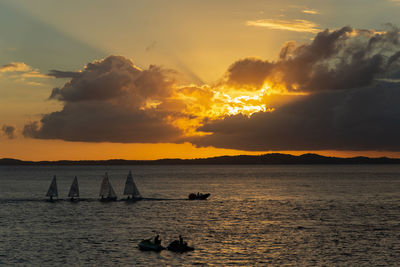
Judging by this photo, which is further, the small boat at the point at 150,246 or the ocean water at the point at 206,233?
the small boat at the point at 150,246

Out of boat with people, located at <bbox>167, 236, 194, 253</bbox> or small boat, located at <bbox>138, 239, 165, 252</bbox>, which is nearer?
boat with people, located at <bbox>167, 236, 194, 253</bbox>

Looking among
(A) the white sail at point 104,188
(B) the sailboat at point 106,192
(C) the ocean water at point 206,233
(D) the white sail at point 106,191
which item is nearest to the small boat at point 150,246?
(C) the ocean water at point 206,233

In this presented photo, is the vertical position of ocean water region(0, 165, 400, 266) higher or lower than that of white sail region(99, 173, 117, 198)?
lower

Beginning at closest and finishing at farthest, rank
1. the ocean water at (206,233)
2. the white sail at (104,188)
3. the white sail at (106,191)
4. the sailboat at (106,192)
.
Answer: the ocean water at (206,233)
the sailboat at (106,192)
the white sail at (106,191)
the white sail at (104,188)

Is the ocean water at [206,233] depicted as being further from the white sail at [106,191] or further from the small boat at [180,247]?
the white sail at [106,191]

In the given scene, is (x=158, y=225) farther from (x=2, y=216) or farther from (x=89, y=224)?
(x=2, y=216)

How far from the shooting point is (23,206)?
130m

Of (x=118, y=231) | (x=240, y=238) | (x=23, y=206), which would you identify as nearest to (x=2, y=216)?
(x=23, y=206)

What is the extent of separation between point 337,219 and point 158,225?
37.4 metres

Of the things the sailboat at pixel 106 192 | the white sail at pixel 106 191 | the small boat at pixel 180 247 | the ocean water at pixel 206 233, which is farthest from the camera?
the white sail at pixel 106 191

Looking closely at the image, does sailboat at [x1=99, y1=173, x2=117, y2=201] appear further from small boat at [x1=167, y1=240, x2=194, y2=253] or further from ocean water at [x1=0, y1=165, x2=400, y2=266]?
small boat at [x1=167, y1=240, x2=194, y2=253]

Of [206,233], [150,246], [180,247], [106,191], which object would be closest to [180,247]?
[180,247]

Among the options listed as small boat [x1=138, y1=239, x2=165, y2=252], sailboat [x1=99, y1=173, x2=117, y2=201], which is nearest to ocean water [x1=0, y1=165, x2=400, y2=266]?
small boat [x1=138, y1=239, x2=165, y2=252]

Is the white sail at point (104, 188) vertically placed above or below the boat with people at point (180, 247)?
above
